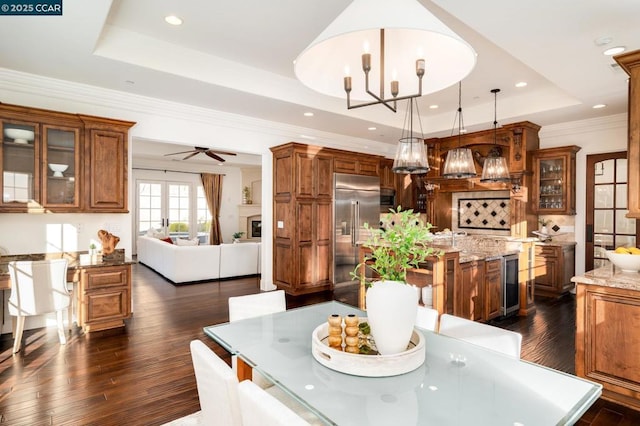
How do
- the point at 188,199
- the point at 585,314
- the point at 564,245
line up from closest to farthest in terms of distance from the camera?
the point at 585,314
the point at 564,245
the point at 188,199

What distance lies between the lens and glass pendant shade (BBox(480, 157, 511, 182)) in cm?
469

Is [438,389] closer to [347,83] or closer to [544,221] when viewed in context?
[347,83]

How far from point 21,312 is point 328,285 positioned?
4.08m

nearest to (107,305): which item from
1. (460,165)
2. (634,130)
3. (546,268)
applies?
(460,165)

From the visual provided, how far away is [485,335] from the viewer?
189cm

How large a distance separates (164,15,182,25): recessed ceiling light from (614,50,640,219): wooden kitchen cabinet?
3698mm

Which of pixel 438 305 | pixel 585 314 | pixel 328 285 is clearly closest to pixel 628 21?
pixel 585 314

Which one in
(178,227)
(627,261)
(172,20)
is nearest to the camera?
(627,261)

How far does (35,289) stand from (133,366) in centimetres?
129

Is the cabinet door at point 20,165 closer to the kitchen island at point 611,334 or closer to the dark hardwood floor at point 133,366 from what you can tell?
the dark hardwood floor at point 133,366

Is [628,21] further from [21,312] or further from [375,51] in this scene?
[21,312]

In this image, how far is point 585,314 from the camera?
267 cm

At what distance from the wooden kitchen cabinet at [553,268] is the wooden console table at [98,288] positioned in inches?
234

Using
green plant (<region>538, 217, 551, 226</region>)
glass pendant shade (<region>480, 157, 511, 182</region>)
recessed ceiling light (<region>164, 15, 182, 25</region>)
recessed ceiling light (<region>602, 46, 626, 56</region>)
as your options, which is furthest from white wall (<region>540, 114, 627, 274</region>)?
recessed ceiling light (<region>164, 15, 182, 25</region>)
